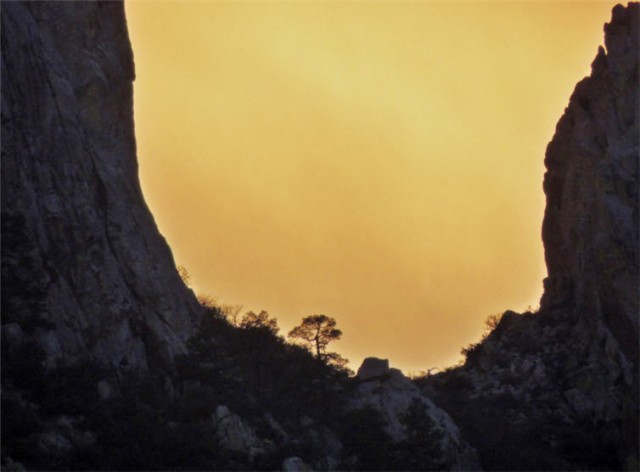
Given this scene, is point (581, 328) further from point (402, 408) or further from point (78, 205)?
point (78, 205)

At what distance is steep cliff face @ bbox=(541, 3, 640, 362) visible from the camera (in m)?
102

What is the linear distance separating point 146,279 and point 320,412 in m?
13.9

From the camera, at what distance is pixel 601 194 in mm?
105688

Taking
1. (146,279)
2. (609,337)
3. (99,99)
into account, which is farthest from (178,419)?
(609,337)

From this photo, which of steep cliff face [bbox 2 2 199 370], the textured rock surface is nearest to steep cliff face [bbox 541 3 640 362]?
the textured rock surface

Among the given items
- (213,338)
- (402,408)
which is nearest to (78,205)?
(213,338)

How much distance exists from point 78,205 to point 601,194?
36314 millimetres

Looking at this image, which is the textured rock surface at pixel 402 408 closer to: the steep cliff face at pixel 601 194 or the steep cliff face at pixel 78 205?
the steep cliff face at pixel 601 194

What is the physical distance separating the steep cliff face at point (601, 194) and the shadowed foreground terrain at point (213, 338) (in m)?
0.15

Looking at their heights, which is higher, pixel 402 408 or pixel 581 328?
pixel 581 328

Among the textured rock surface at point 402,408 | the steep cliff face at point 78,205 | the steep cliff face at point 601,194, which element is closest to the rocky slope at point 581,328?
the steep cliff face at point 601,194

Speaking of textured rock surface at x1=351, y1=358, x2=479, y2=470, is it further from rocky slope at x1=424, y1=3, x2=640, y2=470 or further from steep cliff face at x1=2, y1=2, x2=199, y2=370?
steep cliff face at x1=2, y1=2, x2=199, y2=370

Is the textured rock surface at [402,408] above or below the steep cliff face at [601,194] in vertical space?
below

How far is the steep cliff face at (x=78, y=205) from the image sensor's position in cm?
8262
